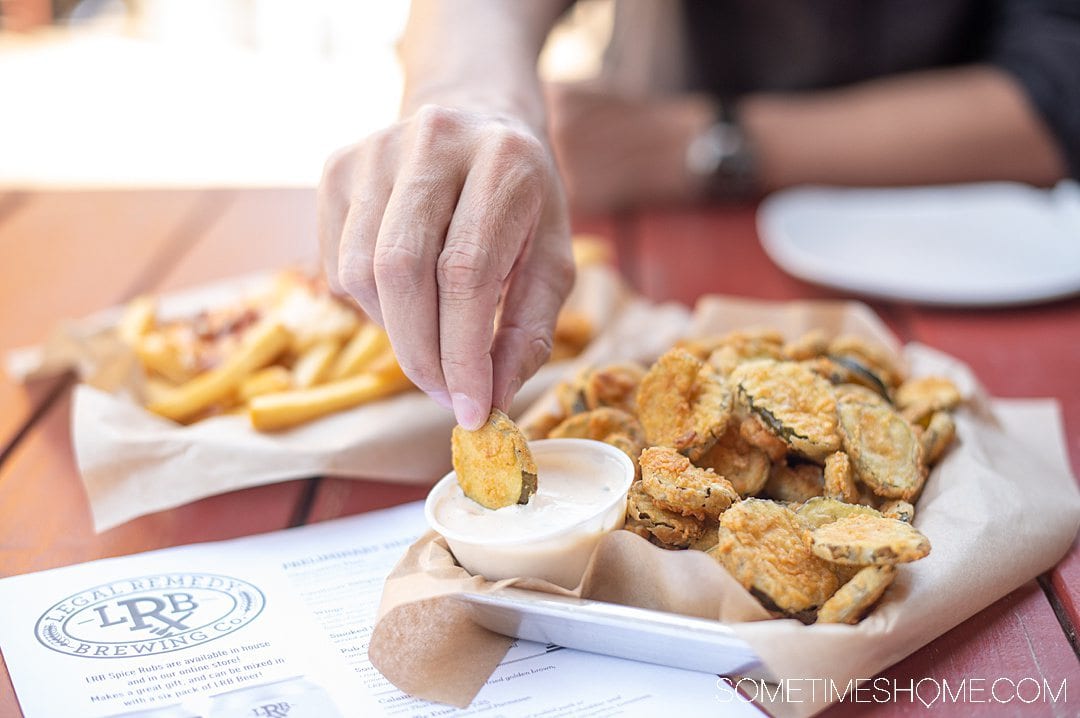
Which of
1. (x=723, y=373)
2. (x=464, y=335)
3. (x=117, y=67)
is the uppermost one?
(x=464, y=335)

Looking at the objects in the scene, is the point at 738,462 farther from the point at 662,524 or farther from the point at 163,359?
the point at 163,359

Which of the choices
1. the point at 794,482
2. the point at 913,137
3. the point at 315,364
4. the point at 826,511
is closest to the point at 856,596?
the point at 826,511

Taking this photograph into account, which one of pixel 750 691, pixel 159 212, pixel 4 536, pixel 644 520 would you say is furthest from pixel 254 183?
pixel 750 691

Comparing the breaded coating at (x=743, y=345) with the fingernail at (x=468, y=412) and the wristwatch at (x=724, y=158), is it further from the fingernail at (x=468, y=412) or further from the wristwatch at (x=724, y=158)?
the wristwatch at (x=724, y=158)

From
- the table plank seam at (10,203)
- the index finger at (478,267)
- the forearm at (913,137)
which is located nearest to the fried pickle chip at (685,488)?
the index finger at (478,267)

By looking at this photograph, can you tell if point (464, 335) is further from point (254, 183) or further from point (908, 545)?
point (254, 183)

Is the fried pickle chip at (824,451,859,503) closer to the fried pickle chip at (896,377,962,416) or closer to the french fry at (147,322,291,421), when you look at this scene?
the fried pickle chip at (896,377,962,416)
